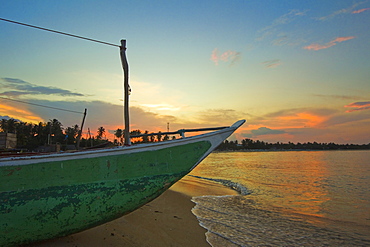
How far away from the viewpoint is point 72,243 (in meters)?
3.59

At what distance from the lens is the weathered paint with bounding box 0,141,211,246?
9.86ft

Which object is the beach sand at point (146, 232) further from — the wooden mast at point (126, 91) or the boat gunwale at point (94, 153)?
the wooden mast at point (126, 91)

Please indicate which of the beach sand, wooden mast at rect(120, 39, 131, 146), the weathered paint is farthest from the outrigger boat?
wooden mast at rect(120, 39, 131, 146)

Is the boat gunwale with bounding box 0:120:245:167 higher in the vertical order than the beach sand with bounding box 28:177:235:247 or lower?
higher

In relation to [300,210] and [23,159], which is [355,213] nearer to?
[300,210]

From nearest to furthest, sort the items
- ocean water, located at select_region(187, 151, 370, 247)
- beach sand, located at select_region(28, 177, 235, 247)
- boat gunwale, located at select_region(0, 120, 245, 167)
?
boat gunwale, located at select_region(0, 120, 245, 167)
beach sand, located at select_region(28, 177, 235, 247)
ocean water, located at select_region(187, 151, 370, 247)

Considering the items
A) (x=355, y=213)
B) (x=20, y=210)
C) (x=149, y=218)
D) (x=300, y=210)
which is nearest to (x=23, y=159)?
(x=20, y=210)

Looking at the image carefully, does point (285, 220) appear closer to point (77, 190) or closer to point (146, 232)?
point (146, 232)

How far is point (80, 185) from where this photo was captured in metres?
3.30

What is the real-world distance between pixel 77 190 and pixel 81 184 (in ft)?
0.31

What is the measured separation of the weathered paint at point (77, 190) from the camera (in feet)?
9.86

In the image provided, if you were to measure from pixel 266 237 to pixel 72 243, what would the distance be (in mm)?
3635

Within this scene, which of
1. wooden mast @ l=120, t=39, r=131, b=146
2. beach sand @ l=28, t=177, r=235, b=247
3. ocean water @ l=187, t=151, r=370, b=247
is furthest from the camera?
ocean water @ l=187, t=151, r=370, b=247

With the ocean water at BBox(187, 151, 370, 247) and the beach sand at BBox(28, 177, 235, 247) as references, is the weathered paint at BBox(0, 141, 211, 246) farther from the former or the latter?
the ocean water at BBox(187, 151, 370, 247)
